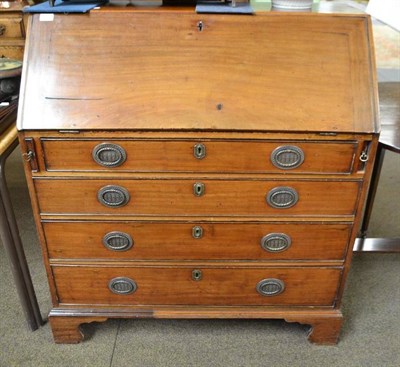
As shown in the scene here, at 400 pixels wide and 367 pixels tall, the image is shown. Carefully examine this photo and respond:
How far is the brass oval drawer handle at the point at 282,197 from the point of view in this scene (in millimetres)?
1327

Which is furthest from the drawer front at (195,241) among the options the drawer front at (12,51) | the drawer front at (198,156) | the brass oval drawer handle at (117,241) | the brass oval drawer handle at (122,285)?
the drawer front at (12,51)

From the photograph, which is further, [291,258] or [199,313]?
[199,313]

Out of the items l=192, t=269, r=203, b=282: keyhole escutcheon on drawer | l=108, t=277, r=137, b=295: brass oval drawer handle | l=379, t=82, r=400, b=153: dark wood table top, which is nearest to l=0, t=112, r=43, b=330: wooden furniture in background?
l=108, t=277, r=137, b=295: brass oval drawer handle

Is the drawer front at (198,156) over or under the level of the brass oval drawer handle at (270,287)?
over

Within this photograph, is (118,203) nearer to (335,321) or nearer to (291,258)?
(291,258)

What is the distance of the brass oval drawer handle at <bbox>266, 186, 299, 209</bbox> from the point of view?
1.33m

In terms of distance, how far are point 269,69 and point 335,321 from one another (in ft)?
3.19

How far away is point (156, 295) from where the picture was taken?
157 centimetres

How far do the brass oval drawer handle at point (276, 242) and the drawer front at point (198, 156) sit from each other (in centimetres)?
25

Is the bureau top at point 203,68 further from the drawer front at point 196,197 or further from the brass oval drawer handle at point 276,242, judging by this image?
the brass oval drawer handle at point 276,242

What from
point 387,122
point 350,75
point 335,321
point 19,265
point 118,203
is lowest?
point 335,321

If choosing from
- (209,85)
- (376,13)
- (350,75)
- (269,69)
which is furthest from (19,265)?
(376,13)

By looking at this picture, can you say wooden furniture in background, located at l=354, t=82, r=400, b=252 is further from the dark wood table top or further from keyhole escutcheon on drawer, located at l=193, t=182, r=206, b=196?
keyhole escutcheon on drawer, located at l=193, t=182, r=206, b=196

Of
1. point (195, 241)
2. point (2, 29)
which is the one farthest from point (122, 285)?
point (2, 29)
